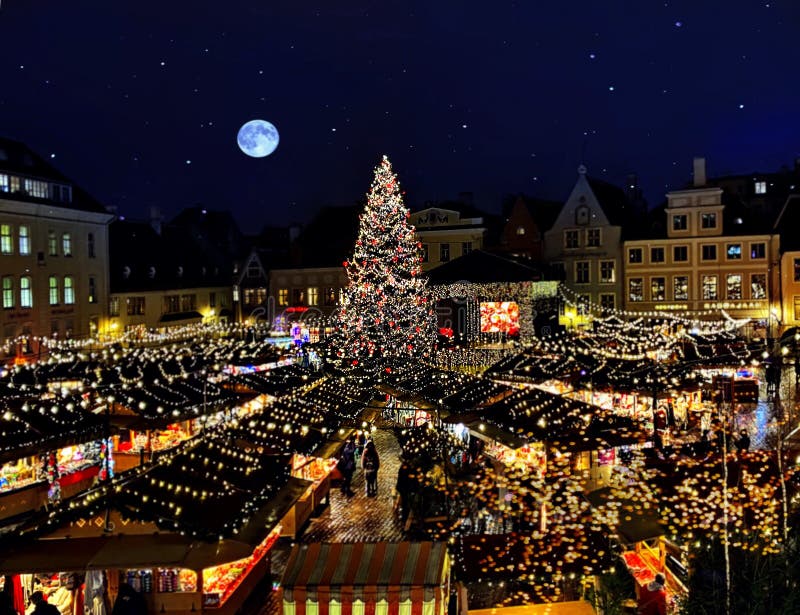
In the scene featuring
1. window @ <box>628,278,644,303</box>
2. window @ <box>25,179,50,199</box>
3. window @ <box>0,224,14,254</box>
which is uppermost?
window @ <box>25,179,50,199</box>

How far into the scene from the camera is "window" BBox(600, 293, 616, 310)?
44062mm

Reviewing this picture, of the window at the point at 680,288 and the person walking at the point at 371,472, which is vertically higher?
the window at the point at 680,288

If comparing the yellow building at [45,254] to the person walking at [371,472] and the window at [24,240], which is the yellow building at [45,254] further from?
the person walking at [371,472]

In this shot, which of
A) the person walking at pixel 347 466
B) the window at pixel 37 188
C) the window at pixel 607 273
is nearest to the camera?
the person walking at pixel 347 466

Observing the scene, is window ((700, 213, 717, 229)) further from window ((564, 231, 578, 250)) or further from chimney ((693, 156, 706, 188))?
window ((564, 231, 578, 250))

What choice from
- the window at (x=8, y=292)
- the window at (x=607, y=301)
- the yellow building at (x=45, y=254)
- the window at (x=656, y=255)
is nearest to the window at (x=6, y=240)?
the yellow building at (x=45, y=254)

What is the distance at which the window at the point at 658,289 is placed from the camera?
1693 inches

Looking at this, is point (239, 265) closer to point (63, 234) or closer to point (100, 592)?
point (63, 234)

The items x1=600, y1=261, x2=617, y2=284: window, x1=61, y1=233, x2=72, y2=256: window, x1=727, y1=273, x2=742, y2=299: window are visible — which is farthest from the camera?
x1=600, y1=261, x2=617, y2=284: window

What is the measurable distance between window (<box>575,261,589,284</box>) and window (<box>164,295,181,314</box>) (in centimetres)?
2453

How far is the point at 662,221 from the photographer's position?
43719 mm

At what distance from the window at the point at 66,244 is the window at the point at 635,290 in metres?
30.7

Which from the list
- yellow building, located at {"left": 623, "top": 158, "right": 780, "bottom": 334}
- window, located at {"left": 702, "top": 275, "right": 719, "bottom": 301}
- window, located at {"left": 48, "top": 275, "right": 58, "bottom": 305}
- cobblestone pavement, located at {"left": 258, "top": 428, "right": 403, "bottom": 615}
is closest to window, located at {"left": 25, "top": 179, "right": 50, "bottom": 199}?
window, located at {"left": 48, "top": 275, "right": 58, "bottom": 305}

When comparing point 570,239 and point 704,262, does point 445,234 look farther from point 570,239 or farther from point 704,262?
point 704,262
